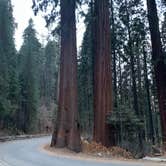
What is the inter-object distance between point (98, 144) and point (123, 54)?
16739mm

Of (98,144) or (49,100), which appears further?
(49,100)

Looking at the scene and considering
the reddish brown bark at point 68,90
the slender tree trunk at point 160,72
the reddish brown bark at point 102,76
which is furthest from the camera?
the slender tree trunk at point 160,72

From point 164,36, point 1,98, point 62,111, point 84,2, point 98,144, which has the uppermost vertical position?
point 84,2

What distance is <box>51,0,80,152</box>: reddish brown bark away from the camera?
69.2 feet

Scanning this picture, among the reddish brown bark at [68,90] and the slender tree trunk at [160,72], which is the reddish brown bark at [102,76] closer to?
the reddish brown bark at [68,90]

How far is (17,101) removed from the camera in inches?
2041

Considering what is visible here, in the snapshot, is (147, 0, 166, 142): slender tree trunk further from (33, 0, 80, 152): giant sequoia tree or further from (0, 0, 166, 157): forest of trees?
(33, 0, 80, 152): giant sequoia tree

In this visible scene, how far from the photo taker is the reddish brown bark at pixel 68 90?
21078mm

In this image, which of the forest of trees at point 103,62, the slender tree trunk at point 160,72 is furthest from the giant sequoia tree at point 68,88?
the slender tree trunk at point 160,72

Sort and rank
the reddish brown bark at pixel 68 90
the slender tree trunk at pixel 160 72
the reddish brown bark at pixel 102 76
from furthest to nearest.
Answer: the slender tree trunk at pixel 160 72
the reddish brown bark at pixel 102 76
the reddish brown bark at pixel 68 90

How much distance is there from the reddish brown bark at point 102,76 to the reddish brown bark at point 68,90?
140 centimetres

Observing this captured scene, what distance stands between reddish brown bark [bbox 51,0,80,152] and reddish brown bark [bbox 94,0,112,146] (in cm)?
140

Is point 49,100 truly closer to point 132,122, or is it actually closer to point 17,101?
point 17,101

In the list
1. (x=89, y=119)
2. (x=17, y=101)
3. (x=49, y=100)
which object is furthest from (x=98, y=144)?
(x=49, y=100)
